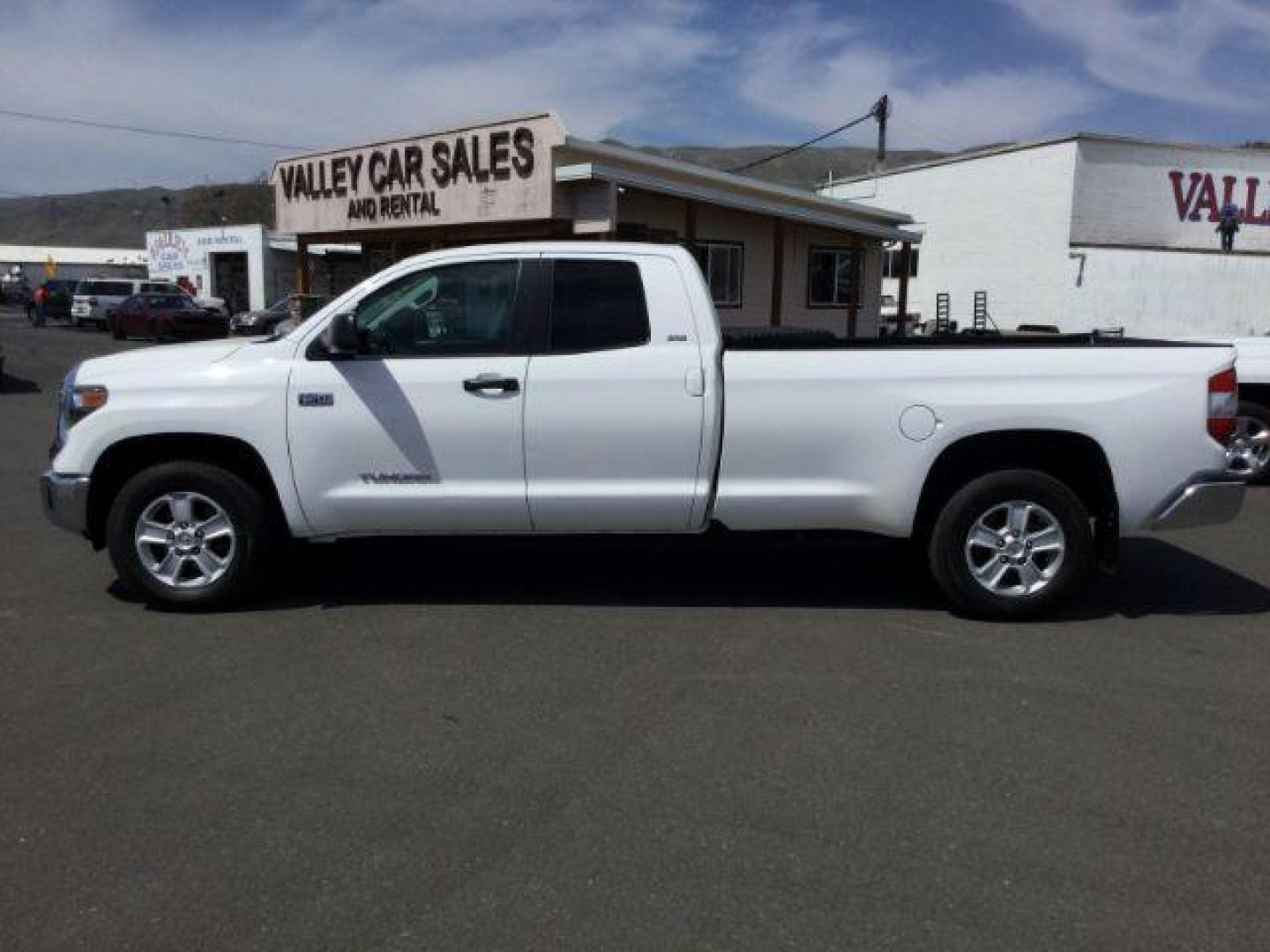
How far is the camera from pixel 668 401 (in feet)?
18.5

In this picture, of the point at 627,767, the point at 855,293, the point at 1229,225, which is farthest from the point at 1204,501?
the point at 1229,225

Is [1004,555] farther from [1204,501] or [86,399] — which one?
[86,399]

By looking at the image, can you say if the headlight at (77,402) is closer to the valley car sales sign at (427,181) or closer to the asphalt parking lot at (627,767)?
the asphalt parking lot at (627,767)

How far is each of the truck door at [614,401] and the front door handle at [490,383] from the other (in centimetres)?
9

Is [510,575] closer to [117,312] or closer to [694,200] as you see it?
[694,200]

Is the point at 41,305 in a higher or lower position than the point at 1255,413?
higher

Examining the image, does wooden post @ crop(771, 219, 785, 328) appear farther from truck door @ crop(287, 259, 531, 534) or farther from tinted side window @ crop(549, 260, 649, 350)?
truck door @ crop(287, 259, 531, 534)

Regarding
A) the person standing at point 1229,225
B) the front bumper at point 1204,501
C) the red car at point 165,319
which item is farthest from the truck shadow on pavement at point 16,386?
the person standing at point 1229,225

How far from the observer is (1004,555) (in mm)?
5824

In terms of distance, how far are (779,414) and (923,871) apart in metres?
2.76

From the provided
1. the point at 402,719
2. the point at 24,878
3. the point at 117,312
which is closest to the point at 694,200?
the point at 402,719

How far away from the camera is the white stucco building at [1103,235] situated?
28.6m

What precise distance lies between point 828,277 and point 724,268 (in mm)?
3133

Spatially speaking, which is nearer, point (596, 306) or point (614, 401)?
point (614, 401)
